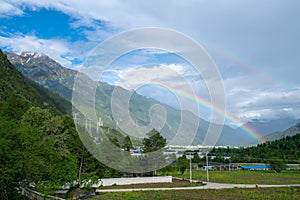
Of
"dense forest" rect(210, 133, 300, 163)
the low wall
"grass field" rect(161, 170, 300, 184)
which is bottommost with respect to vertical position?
"grass field" rect(161, 170, 300, 184)

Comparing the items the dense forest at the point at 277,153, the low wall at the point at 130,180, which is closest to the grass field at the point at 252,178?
the low wall at the point at 130,180

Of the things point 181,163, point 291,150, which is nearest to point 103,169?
point 181,163

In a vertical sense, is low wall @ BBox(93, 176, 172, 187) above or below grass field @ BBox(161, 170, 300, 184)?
above

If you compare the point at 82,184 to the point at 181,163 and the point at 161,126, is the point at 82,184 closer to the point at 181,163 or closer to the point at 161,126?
the point at 161,126

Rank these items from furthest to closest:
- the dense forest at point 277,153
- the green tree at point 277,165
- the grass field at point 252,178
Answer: the dense forest at point 277,153 < the green tree at point 277,165 < the grass field at point 252,178

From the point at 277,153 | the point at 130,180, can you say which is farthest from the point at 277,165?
the point at 130,180

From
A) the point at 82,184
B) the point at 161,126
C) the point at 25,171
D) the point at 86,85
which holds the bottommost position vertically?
the point at 82,184

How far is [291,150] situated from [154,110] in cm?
7437

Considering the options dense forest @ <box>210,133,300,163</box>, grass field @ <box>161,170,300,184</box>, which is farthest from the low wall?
dense forest @ <box>210,133,300,163</box>

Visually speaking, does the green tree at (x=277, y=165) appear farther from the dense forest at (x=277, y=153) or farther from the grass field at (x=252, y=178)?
the grass field at (x=252, y=178)

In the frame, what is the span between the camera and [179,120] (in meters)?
14.6

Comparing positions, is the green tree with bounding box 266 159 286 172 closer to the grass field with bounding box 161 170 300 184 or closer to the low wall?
the grass field with bounding box 161 170 300 184

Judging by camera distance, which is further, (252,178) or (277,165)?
(277,165)

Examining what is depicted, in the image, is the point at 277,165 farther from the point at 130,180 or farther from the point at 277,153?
the point at 130,180
